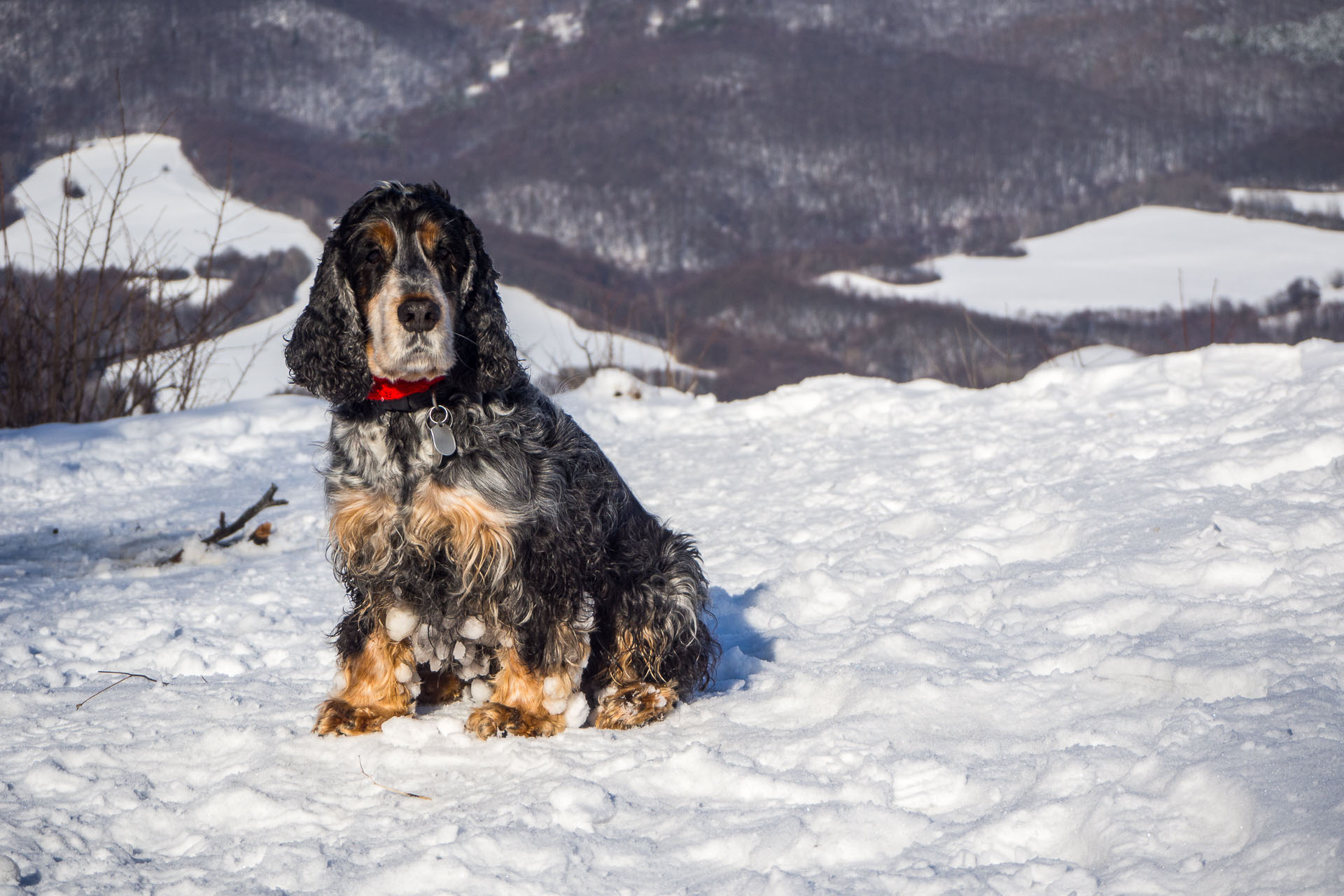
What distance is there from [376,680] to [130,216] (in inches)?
343

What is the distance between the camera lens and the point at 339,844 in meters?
2.56

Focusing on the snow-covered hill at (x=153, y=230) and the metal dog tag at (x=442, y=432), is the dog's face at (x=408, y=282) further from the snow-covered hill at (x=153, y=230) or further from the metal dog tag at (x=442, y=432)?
the snow-covered hill at (x=153, y=230)

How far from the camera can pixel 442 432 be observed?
3.19 metres

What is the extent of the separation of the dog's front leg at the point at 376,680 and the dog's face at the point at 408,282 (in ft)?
3.30

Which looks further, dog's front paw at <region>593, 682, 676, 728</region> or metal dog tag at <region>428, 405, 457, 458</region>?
dog's front paw at <region>593, 682, 676, 728</region>

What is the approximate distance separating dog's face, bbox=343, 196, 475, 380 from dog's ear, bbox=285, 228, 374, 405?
0.04 m

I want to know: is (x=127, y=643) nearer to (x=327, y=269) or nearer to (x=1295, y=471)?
(x=327, y=269)

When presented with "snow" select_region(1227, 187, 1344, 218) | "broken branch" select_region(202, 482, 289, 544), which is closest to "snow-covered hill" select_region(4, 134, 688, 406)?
"broken branch" select_region(202, 482, 289, 544)

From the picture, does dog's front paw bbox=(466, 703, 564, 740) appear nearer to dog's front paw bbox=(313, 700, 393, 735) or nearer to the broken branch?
dog's front paw bbox=(313, 700, 393, 735)

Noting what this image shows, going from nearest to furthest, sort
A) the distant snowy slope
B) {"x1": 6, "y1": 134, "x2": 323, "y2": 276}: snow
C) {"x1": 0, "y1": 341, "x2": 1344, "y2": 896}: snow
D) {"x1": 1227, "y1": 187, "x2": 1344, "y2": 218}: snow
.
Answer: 1. {"x1": 0, "y1": 341, "x2": 1344, "y2": 896}: snow
2. {"x1": 6, "y1": 134, "x2": 323, "y2": 276}: snow
3. the distant snowy slope
4. {"x1": 1227, "y1": 187, "x2": 1344, "y2": 218}: snow

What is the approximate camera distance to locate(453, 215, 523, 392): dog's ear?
3340 mm

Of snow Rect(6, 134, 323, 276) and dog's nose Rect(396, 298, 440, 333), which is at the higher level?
snow Rect(6, 134, 323, 276)

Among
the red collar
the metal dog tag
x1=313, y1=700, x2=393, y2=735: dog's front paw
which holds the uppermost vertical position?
the red collar

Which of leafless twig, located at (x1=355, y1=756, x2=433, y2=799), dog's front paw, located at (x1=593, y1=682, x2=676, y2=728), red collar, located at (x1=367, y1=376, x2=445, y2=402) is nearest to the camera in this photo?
leafless twig, located at (x1=355, y1=756, x2=433, y2=799)
